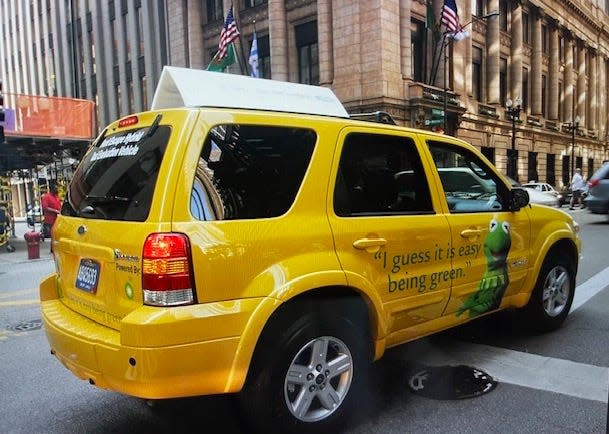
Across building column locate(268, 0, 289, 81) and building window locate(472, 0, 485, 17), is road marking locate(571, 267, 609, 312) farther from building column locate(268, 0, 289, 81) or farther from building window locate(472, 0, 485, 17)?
building window locate(472, 0, 485, 17)

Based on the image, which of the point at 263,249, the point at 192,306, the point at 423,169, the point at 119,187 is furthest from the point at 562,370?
the point at 119,187

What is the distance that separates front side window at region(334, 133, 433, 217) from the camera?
10.7 ft

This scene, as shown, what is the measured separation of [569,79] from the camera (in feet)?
148

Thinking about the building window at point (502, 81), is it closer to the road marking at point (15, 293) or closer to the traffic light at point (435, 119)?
the traffic light at point (435, 119)

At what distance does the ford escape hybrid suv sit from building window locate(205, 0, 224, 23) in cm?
Result: 3141

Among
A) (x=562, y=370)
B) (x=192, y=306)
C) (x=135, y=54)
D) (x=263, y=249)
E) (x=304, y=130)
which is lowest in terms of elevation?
(x=562, y=370)

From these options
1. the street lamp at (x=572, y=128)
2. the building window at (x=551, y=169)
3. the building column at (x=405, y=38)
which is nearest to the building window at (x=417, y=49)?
the building column at (x=405, y=38)

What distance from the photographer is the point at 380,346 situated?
3.38 metres

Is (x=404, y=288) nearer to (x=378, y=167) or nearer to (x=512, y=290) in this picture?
(x=378, y=167)

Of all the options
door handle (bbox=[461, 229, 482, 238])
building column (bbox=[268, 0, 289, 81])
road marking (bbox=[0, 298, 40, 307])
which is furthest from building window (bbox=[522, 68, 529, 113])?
door handle (bbox=[461, 229, 482, 238])

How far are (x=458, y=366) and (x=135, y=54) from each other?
38.7m

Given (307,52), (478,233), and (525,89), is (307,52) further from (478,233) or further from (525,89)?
(478,233)

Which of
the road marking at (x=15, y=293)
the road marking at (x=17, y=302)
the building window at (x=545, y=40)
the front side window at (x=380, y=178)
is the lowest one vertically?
the road marking at (x=15, y=293)

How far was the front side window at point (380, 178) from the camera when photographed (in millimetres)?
3262
